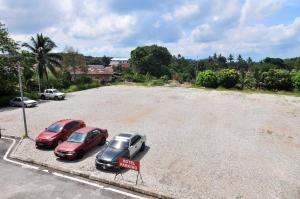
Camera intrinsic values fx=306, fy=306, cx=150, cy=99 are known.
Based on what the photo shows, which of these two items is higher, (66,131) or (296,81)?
(296,81)

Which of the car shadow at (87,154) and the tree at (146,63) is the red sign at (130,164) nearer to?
the car shadow at (87,154)

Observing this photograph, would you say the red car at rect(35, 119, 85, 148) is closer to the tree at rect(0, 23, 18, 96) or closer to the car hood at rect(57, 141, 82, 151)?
the car hood at rect(57, 141, 82, 151)

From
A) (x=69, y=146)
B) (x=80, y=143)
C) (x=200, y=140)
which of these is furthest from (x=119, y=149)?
(x=200, y=140)

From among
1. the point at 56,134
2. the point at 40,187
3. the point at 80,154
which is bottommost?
the point at 40,187

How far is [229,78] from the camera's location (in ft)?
196

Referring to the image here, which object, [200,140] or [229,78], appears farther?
[229,78]

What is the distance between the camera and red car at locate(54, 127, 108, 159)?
18.1 m

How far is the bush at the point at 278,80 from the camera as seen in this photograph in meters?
56.2

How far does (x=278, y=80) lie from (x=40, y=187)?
168 ft

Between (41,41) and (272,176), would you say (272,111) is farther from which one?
(41,41)

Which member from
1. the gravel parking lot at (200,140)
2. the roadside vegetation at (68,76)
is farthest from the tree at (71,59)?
the gravel parking lot at (200,140)

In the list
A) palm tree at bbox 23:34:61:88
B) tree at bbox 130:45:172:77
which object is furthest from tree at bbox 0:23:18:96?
tree at bbox 130:45:172:77

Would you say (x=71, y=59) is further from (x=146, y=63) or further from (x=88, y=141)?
(x=88, y=141)

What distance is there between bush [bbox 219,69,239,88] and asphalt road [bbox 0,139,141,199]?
48708mm
